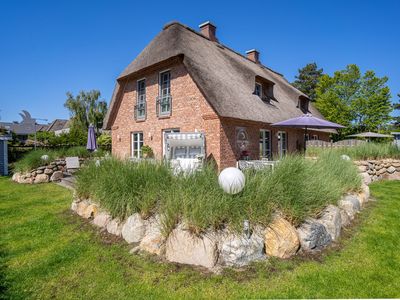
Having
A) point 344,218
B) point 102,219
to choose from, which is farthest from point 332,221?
point 102,219

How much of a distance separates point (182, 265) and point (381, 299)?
97.4 inches

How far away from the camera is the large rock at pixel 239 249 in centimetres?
362

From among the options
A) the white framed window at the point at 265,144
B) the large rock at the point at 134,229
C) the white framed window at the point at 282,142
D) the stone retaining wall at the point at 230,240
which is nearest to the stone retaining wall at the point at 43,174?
the stone retaining wall at the point at 230,240

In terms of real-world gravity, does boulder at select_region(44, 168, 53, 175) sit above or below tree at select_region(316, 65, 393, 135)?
below

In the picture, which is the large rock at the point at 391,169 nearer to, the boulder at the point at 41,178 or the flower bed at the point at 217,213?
the flower bed at the point at 217,213

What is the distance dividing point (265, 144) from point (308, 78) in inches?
1200

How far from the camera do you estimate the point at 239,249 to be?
3.63 m

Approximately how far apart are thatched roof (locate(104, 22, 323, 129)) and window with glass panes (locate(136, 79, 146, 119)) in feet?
2.26

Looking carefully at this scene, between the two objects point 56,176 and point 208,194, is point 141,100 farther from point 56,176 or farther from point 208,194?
point 208,194

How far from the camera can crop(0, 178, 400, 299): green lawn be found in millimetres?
3059

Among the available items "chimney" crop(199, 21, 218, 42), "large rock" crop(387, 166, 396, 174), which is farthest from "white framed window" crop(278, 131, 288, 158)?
"chimney" crop(199, 21, 218, 42)

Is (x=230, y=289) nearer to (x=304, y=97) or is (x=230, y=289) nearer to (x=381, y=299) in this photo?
(x=381, y=299)

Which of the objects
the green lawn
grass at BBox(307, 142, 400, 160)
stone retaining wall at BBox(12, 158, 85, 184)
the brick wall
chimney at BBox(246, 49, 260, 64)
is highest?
chimney at BBox(246, 49, 260, 64)

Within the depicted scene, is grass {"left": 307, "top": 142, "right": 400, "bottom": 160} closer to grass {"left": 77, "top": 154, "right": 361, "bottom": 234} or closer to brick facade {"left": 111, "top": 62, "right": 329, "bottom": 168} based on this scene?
brick facade {"left": 111, "top": 62, "right": 329, "bottom": 168}
